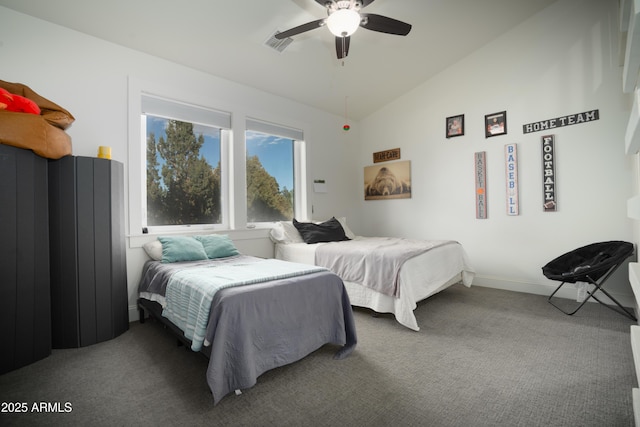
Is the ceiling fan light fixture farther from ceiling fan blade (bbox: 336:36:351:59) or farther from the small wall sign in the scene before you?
the small wall sign

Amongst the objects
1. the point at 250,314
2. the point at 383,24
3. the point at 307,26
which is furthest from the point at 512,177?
the point at 250,314

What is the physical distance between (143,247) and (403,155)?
386 centimetres

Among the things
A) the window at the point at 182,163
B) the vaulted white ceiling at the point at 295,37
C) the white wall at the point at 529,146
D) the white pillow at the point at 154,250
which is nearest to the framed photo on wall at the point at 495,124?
the white wall at the point at 529,146

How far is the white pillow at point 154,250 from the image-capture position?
2924mm

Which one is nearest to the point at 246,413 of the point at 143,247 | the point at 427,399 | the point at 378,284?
the point at 427,399

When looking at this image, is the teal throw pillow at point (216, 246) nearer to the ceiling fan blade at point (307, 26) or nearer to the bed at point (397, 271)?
the bed at point (397, 271)

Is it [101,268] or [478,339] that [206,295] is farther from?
[478,339]

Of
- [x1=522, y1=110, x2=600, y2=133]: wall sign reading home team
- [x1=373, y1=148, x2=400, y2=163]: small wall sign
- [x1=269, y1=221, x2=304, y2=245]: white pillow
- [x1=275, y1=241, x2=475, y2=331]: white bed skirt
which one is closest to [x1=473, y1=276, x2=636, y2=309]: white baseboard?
[x1=275, y1=241, x2=475, y2=331]: white bed skirt

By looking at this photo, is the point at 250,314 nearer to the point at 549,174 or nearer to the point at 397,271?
the point at 397,271

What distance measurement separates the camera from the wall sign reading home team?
11.0 ft

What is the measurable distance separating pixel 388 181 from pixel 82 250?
415cm

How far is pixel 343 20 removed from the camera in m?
2.27

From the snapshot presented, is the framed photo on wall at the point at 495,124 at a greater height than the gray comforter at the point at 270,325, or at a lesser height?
greater

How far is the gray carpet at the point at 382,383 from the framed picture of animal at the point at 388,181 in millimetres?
2628
